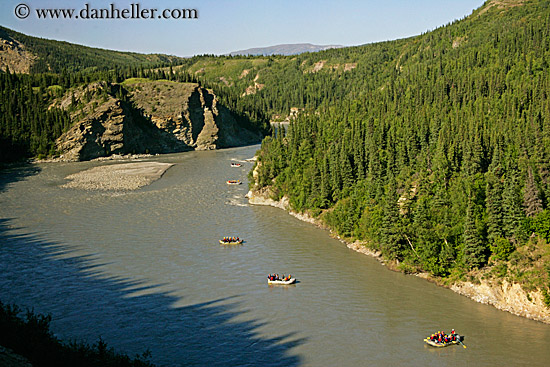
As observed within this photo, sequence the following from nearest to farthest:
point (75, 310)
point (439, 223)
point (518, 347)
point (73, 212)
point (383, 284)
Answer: point (518, 347)
point (75, 310)
point (383, 284)
point (439, 223)
point (73, 212)

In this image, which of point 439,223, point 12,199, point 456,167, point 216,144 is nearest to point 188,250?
point 439,223

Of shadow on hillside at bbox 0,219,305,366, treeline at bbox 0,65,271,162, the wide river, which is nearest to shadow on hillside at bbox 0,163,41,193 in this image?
treeline at bbox 0,65,271,162

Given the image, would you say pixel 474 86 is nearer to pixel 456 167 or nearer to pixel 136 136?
pixel 456 167

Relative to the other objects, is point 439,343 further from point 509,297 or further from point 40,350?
point 40,350

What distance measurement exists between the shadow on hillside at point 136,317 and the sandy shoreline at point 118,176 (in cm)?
5124

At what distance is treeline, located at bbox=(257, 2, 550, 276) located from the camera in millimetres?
49406

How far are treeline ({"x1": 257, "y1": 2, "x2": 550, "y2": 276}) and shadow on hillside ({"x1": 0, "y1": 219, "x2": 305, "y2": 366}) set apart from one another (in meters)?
21.6

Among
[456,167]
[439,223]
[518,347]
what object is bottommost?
[518,347]

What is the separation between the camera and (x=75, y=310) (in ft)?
140

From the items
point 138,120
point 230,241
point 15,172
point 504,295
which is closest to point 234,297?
point 230,241

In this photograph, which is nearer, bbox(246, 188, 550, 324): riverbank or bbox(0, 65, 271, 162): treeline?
bbox(246, 188, 550, 324): riverbank

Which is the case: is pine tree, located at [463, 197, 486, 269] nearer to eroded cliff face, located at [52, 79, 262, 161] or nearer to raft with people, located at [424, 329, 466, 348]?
raft with people, located at [424, 329, 466, 348]

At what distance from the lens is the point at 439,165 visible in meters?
64.0

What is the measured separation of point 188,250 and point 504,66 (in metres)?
91.8
